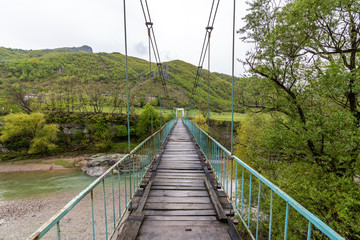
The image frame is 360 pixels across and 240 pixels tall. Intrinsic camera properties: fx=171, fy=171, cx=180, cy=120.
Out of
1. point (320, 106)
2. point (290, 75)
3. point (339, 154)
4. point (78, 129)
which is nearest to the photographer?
point (339, 154)

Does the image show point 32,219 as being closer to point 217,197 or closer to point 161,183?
point 161,183

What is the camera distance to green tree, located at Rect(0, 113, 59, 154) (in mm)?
24641

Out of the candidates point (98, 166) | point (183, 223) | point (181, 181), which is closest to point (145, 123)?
point (98, 166)

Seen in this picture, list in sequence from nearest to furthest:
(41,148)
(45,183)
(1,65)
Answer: (45,183) → (41,148) → (1,65)

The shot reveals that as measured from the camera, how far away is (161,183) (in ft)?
12.4

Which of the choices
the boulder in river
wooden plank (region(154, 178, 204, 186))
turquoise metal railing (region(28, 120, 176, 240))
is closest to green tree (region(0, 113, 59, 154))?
the boulder in river

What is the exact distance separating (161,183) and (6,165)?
1209 inches

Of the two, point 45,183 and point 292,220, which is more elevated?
point 292,220

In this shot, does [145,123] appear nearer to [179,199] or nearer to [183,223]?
[179,199]

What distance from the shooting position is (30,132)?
26.9 m

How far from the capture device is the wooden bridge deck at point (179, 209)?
2174mm

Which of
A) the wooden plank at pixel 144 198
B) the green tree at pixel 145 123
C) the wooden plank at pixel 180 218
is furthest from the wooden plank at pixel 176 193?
the green tree at pixel 145 123

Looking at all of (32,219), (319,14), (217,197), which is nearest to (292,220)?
(217,197)

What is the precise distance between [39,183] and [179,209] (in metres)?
22.1
